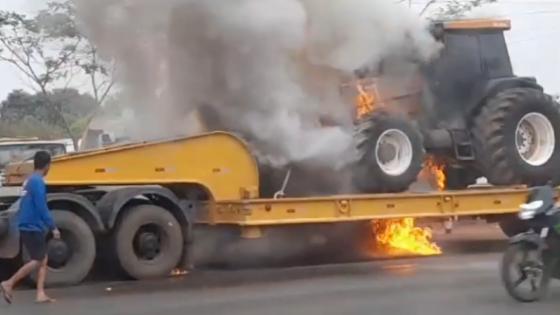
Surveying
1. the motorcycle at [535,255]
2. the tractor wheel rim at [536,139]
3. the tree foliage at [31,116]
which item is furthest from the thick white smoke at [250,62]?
the tree foliage at [31,116]

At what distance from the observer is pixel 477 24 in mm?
16016

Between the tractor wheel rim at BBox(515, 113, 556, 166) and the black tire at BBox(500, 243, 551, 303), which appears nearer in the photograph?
the black tire at BBox(500, 243, 551, 303)

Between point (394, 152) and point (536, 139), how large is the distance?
8.60 ft

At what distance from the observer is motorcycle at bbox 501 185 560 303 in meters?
10.5

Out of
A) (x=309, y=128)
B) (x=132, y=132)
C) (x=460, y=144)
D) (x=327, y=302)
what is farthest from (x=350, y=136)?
(x=327, y=302)

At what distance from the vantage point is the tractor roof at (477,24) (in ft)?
52.1

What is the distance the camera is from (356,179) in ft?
48.8

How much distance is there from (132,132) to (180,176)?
186 centimetres

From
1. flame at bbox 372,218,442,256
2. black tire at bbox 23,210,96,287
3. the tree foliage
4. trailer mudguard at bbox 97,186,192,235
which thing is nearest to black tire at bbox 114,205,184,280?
trailer mudguard at bbox 97,186,192,235

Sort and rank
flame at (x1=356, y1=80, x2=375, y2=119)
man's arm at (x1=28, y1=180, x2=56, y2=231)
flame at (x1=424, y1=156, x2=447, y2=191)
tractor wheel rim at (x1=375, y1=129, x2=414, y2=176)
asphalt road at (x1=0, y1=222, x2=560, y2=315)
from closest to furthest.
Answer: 1. asphalt road at (x1=0, y1=222, x2=560, y2=315)
2. man's arm at (x1=28, y1=180, x2=56, y2=231)
3. tractor wheel rim at (x1=375, y1=129, x2=414, y2=176)
4. flame at (x1=356, y1=80, x2=375, y2=119)
5. flame at (x1=424, y1=156, x2=447, y2=191)

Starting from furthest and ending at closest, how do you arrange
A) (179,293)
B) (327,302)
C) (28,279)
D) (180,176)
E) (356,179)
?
(356,179) < (180,176) < (28,279) < (179,293) < (327,302)

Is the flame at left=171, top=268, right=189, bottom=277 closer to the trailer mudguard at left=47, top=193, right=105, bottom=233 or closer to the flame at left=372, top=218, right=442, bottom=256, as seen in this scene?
the trailer mudguard at left=47, top=193, right=105, bottom=233

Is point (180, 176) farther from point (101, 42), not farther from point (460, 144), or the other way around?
point (460, 144)

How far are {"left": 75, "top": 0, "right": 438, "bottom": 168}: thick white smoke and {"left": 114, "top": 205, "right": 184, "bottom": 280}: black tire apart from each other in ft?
5.48
